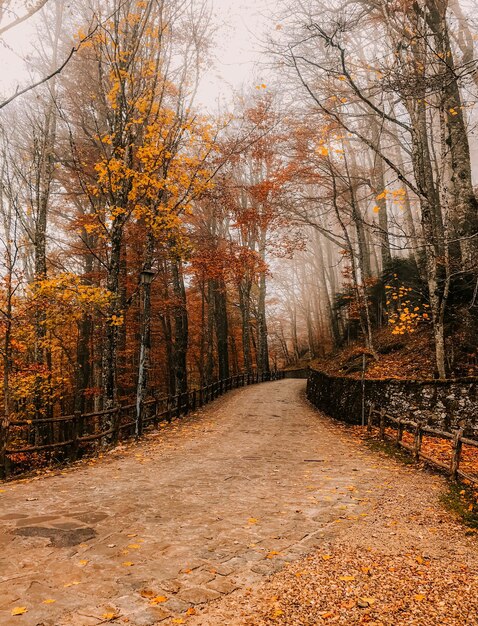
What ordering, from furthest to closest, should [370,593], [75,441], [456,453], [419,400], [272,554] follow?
[419,400]
[75,441]
[456,453]
[272,554]
[370,593]

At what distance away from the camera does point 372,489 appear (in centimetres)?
644

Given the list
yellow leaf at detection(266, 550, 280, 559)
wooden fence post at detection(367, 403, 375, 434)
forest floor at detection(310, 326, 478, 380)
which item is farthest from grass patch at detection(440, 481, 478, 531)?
forest floor at detection(310, 326, 478, 380)

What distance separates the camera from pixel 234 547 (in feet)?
14.0

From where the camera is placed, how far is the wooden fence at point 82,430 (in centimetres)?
888

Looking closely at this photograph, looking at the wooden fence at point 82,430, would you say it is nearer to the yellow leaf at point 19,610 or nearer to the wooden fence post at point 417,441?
the yellow leaf at point 19,610

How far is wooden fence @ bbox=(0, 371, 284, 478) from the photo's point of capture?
350 inches

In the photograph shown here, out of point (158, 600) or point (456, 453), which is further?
point (456, 453)

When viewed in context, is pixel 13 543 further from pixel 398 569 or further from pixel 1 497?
pixel 398 569

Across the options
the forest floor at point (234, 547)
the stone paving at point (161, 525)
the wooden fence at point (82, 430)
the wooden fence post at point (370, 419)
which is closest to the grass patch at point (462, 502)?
the forest floor at point (234, 547)

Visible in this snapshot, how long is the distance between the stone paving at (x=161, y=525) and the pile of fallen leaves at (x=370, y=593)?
0.32 metres

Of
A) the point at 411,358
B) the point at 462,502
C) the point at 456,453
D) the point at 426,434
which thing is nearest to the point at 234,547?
the point at 462,502

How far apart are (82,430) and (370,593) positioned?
981 cm

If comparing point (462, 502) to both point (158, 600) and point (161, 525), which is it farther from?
point (158, 600)

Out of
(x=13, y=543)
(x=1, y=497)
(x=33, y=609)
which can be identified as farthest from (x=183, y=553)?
(x=1, y=497)
